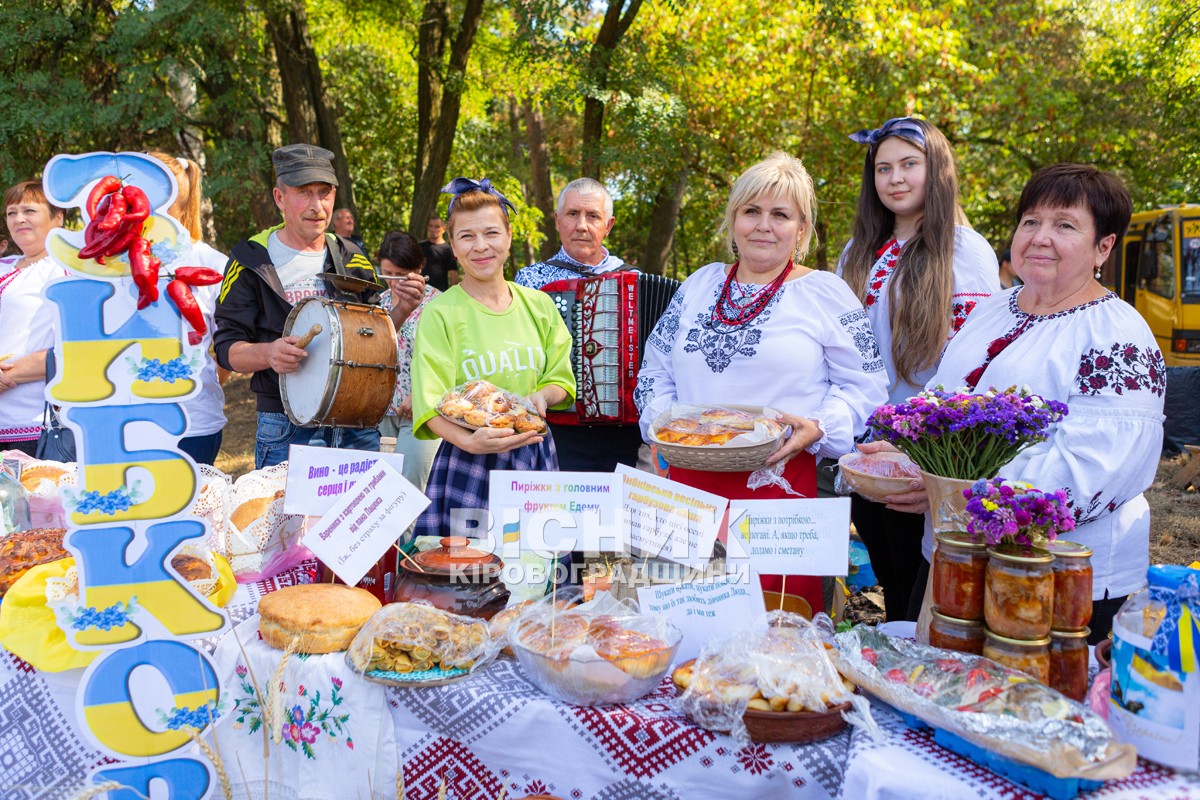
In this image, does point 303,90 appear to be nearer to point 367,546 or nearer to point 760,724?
point 367,546

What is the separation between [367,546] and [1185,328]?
39.1 ft

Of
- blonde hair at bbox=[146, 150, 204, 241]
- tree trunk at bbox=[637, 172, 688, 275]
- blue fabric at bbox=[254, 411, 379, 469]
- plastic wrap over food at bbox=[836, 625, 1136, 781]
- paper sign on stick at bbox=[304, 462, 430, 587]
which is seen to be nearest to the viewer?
plastic wrap over food at bbox=[836, 625, 1136, 781]

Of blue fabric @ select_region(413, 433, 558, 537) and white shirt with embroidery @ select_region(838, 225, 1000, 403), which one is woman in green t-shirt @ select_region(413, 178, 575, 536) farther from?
white shirt with embroidery @ select_region(838, 225, 1000, 403)

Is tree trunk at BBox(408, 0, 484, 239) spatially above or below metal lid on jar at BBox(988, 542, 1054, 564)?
above

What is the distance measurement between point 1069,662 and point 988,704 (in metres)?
0.24

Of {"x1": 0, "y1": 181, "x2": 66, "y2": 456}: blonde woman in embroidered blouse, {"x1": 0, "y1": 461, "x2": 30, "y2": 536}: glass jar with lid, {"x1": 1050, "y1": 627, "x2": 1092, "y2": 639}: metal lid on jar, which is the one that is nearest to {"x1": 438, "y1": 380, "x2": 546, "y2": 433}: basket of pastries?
{"x1": 0, "y1": 461, "x2": 30, "y2": 536}: glass jar with lid

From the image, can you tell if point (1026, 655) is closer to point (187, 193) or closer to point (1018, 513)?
point (1018, 513)

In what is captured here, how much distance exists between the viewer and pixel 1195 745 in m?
1.42

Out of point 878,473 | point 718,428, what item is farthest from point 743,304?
point 878,473

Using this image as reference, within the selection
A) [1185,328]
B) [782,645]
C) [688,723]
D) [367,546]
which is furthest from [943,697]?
[1185,328]

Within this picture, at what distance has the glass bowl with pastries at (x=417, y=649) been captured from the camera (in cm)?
188

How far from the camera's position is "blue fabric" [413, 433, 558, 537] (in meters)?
2.81

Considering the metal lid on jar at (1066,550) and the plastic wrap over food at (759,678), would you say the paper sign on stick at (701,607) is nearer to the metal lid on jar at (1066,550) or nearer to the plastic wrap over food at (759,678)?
the plastic wrap over food at (759,678)

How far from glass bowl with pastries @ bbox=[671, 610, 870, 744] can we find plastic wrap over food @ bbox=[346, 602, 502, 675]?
18.3 inches
